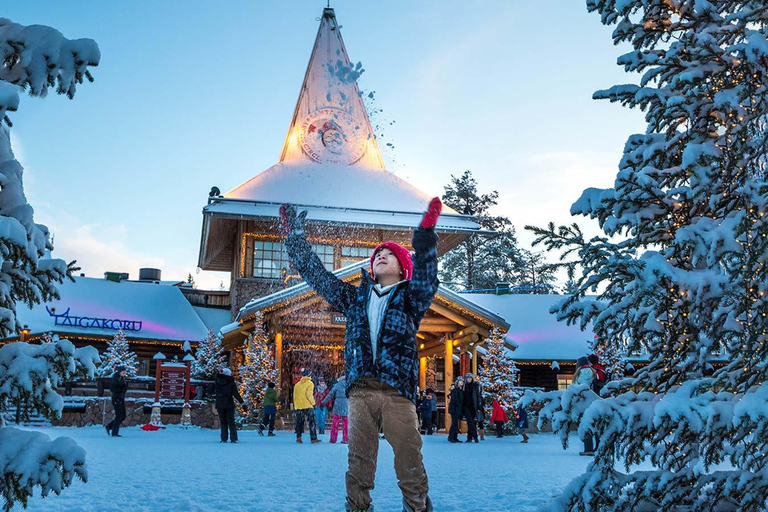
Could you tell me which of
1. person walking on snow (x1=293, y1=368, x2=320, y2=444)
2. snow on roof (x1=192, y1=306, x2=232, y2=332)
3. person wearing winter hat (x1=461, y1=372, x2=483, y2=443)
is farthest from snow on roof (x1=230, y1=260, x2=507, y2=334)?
snow on roof (x1=192, y1=306, x2=232, y2=332)

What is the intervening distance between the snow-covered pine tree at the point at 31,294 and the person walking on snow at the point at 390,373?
1.77 m

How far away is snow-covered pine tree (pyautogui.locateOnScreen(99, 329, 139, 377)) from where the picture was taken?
26.3m

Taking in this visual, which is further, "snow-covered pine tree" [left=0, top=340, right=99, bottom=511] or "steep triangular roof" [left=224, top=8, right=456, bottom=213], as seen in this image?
"steep triangular roof" [left=224, top=8, right=456, bottom=213]

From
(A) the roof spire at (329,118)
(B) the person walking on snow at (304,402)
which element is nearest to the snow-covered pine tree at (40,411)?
(B) the person walking on snow at (304,402)

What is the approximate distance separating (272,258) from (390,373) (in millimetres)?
24672

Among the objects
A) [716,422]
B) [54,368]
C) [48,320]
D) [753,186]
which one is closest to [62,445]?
[54,368]

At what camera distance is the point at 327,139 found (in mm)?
31938

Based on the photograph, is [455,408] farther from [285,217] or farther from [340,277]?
[285,217]

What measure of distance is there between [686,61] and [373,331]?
2417 millimetres

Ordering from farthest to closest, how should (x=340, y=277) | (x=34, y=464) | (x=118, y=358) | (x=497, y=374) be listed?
(x=118, y=358) < (x=497, y=374) < (x=340, y=277) < (x=34, y=464)

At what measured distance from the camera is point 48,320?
28.4 metres

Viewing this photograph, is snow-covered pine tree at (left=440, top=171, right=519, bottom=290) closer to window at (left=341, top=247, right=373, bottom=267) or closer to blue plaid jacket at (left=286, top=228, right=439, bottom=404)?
window at (left=341, top=247, right=373, bottom=267)

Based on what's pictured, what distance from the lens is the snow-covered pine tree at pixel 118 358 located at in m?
26.3

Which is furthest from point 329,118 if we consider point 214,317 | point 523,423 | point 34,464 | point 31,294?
point 34,464
